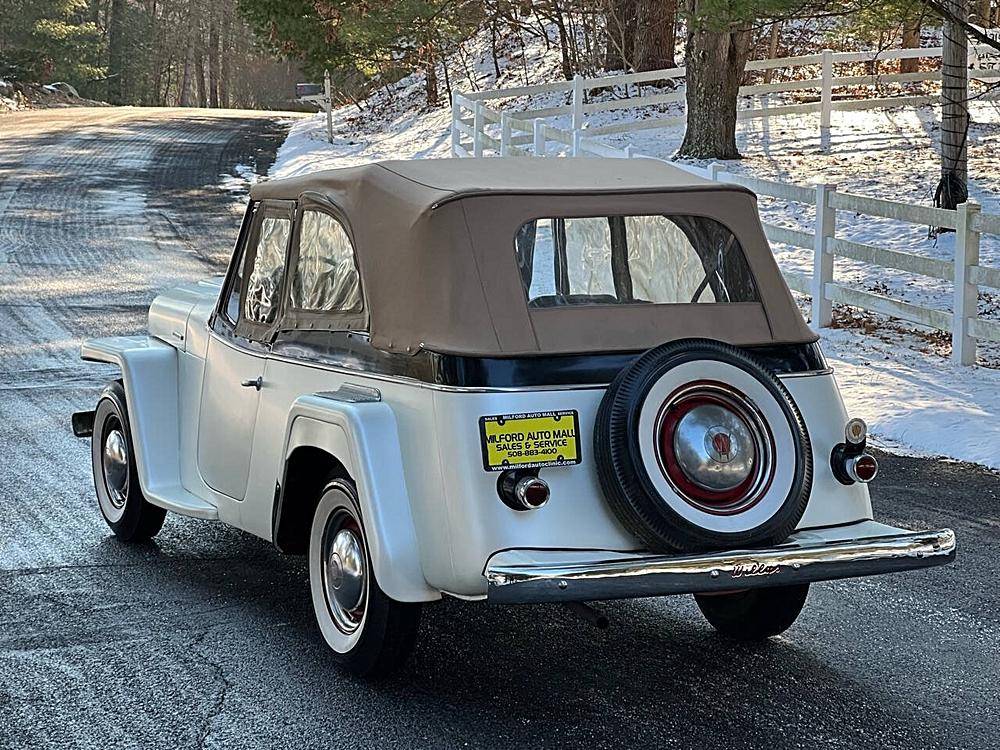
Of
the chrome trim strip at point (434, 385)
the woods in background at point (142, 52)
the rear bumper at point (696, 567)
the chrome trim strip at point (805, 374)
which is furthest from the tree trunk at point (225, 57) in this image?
the rear bumper at point (696, 567)

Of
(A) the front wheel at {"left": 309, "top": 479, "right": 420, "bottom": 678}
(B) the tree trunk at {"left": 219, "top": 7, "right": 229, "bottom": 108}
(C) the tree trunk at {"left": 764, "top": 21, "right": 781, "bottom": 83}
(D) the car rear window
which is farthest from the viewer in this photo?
(B) the tree trunk at {"left": 219, "top": 7, "right": 229, "bottom": 108}

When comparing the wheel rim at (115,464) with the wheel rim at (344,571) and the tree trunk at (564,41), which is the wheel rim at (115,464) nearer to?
the wheel rim at (344,571)

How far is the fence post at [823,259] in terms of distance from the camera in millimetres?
13272

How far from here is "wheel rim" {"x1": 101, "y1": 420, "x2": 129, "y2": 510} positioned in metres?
6.67

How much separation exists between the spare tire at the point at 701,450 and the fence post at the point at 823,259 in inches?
351

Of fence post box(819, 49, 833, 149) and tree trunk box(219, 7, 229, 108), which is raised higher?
tree trunk box(219, 7, 229, 108)

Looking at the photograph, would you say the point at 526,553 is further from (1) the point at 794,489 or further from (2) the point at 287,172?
(2) the point at 287,172

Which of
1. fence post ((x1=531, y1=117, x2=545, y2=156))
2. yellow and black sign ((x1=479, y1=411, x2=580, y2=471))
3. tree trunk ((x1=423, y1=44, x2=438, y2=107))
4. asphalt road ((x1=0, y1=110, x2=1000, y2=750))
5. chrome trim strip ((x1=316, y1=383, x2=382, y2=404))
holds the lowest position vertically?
asphalt road ((x1=0, y1=110, x2=1000, y2=750))

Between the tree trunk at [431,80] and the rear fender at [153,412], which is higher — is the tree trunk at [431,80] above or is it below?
above

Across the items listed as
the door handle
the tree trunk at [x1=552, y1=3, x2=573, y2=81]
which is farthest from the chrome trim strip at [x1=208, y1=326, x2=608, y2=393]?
the tree trunk at [x1=552, y1=3, x2=573, y2=81]

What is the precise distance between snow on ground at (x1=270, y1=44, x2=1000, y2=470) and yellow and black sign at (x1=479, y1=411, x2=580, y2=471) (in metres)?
4.62

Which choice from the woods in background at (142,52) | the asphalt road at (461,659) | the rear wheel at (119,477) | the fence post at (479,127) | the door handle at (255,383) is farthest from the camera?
the woods in background at (142,52)

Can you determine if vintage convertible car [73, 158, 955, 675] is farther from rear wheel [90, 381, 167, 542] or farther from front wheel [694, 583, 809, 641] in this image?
rear wheel [90, 381, 167, 542]

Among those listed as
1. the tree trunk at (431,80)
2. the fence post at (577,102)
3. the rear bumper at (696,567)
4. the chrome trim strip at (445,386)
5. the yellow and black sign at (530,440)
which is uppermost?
the tree trunk at (431,80)
